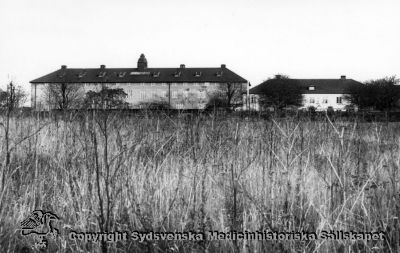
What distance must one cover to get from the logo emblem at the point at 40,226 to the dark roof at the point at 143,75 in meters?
64.6

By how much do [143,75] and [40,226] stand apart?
68.3 metres

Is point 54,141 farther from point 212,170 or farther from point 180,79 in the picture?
point 180,79

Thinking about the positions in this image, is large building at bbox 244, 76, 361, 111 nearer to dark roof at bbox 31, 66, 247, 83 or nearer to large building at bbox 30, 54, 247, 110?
dark roof at bbox 31, 66, 247, 83

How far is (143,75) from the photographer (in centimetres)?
6931

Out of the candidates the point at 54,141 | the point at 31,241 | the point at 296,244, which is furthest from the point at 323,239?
the point at 54,141

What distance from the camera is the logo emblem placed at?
2.16 m

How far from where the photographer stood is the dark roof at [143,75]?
67750 millimetres

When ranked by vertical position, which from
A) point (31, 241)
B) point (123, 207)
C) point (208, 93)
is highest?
point (208, 93)

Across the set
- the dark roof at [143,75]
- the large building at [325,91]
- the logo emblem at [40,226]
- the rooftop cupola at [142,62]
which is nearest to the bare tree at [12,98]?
the logo emblem at [40,226]

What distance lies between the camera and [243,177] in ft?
10.1

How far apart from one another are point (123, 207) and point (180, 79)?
66314 mm

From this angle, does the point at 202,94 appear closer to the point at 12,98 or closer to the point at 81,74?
the point at 81,74

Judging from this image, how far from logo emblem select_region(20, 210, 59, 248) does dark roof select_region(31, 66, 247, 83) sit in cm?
6459

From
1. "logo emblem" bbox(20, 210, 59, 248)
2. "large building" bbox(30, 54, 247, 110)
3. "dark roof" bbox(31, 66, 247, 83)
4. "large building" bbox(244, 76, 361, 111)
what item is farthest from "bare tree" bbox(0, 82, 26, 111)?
"dark roof" bbox(31, 66, 247, 83)
